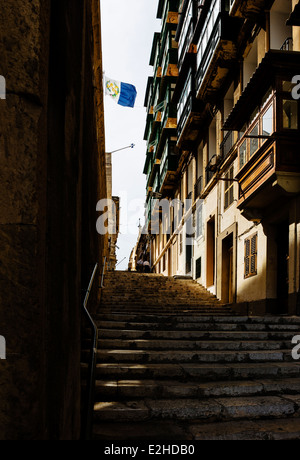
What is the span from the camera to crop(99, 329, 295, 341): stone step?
6.19 meters

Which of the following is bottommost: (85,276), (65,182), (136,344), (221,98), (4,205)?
(136,344)

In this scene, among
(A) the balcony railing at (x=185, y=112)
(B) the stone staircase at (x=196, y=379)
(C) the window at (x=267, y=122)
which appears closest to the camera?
(B) the stone staircase at (x=196, y=379)

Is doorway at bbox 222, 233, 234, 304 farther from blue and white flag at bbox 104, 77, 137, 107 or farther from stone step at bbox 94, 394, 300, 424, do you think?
stone step at bbox 94, 394, 300, 424

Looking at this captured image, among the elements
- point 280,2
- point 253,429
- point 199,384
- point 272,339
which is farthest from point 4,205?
point 280,2

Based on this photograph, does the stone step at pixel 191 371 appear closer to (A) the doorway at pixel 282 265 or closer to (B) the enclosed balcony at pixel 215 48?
(A) the doorway at pixel 282 265

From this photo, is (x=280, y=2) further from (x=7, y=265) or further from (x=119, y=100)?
(x=7, y=265)

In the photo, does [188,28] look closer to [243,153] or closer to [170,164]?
[170,164]

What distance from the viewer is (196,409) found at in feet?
13.5

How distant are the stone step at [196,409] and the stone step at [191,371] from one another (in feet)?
1.89

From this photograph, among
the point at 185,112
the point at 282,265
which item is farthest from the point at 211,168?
the point at 282,265

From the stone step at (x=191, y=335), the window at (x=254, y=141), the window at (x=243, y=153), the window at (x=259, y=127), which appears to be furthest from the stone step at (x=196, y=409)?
the window at (x=243, y=153)

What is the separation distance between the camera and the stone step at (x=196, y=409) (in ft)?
13.2

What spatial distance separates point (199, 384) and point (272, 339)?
2.42 meters

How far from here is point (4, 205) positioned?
1989 mm
